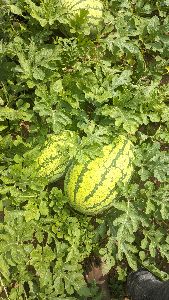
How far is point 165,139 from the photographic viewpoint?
182 inches

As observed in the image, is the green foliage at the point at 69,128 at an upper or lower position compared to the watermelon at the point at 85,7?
lower

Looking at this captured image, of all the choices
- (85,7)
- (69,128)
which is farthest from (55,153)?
(85,7)

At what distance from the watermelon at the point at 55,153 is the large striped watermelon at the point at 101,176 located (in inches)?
5.0

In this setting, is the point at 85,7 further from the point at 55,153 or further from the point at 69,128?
the point at 55,153

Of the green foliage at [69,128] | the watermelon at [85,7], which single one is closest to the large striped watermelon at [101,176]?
the green foliage at [69,128]

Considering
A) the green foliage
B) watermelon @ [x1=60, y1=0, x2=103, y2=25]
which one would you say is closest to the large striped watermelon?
the green foliage

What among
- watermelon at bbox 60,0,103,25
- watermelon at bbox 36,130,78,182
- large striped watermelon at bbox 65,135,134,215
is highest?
watermelon at bbox 60,0,103,25

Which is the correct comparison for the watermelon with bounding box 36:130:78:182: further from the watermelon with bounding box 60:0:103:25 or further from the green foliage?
the watermelon with bounding box 60:0:103:25

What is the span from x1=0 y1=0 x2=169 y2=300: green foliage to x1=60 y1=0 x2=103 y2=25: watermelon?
0.11m

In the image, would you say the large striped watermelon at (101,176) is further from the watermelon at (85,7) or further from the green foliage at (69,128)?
the watermelon at (85,7)

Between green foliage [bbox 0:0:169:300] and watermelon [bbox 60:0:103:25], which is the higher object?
watermelon [bbox 60:0:103:25]

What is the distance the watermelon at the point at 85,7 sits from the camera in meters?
4.36

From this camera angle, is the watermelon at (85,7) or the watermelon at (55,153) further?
the watermelon at (85,7)

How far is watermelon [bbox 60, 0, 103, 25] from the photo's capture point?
4.36 metres
